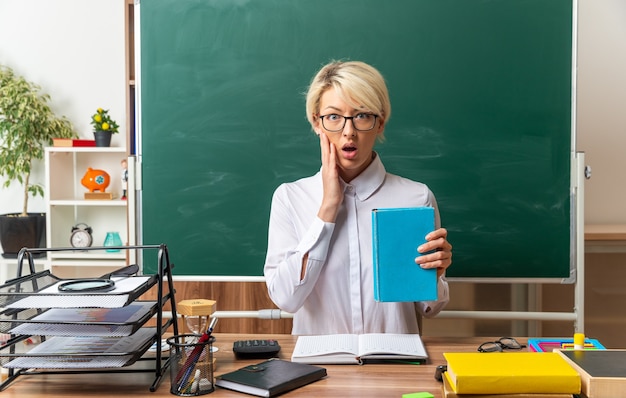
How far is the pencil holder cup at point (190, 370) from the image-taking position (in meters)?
1.30

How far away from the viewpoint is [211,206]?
2.56 metres

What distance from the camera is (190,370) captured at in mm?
1306

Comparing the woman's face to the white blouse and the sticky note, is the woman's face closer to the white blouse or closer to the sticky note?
the white blouse

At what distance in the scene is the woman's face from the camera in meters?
1.90

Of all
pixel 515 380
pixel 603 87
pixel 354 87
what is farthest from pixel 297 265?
pixel 603 87

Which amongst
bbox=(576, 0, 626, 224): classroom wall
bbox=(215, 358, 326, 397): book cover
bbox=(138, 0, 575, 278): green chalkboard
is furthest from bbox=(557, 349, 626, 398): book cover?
bbox=(576, 0, 626, 224): classroom wall

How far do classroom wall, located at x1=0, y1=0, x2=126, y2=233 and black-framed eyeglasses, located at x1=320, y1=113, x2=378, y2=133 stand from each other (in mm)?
2546

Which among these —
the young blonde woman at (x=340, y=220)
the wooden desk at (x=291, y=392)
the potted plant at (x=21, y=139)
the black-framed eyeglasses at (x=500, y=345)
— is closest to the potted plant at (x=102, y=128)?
the potted plant at (x=21, y=139)

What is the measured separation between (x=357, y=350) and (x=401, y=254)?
0.81 feet

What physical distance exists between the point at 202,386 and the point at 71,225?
3.19m

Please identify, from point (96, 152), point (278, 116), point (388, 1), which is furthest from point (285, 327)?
point (96, 152)

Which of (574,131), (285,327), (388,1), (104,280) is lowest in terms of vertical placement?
(285,327)

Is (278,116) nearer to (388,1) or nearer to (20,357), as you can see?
(388,1)

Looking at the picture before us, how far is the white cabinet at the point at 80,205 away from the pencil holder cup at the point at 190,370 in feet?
8.78
